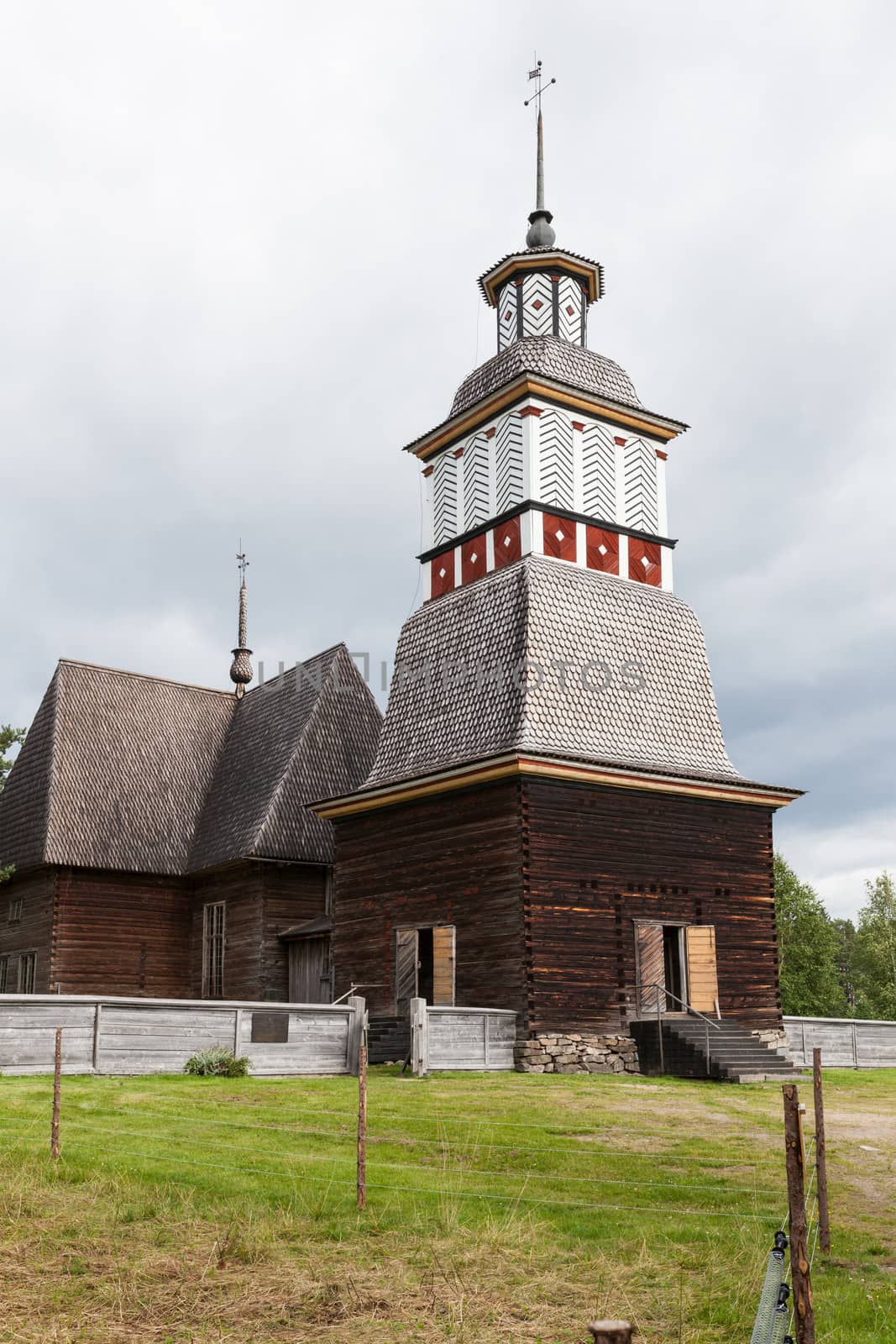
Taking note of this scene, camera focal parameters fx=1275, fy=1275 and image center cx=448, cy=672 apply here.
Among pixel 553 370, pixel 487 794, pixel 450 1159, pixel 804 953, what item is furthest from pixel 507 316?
pixel 804 953

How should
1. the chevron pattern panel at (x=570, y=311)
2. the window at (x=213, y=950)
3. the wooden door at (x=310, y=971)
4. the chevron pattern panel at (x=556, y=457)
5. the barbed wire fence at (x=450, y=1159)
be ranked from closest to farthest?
the barbed wire fence at (x=450, y=1159) < the chevron pattern panel at (x=556, y=457) < the wooden door at (x=310, y=971) < the window at (x=213, y=950) < the chevron pattern panel at (x=570, y=311)

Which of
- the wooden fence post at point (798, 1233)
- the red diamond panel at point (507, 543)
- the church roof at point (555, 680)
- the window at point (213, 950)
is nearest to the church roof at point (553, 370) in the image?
the red diamond panel at point (507, 543)

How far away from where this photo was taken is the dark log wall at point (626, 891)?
79.7 ft

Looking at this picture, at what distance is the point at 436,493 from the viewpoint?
1284 inches

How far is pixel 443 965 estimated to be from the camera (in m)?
25.7

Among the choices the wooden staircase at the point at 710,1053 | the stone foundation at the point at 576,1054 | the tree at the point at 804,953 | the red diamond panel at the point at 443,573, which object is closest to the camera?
the wooden staircase at the point at 710,1053

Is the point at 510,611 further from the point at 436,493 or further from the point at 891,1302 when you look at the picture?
the point at 891,1302

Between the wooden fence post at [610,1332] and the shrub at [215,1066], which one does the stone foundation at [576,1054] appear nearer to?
the shrub at [215,1066]

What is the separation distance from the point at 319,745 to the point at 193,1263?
25888 mm

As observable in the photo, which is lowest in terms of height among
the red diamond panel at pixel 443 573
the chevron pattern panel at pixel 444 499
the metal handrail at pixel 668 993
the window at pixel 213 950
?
the metal handrail at pixel 668 993

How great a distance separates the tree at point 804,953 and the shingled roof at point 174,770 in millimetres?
29333

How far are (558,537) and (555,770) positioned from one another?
7.00m

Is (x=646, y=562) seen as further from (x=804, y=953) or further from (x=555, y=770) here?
(x=804, y=953)

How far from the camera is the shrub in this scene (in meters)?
19.8
